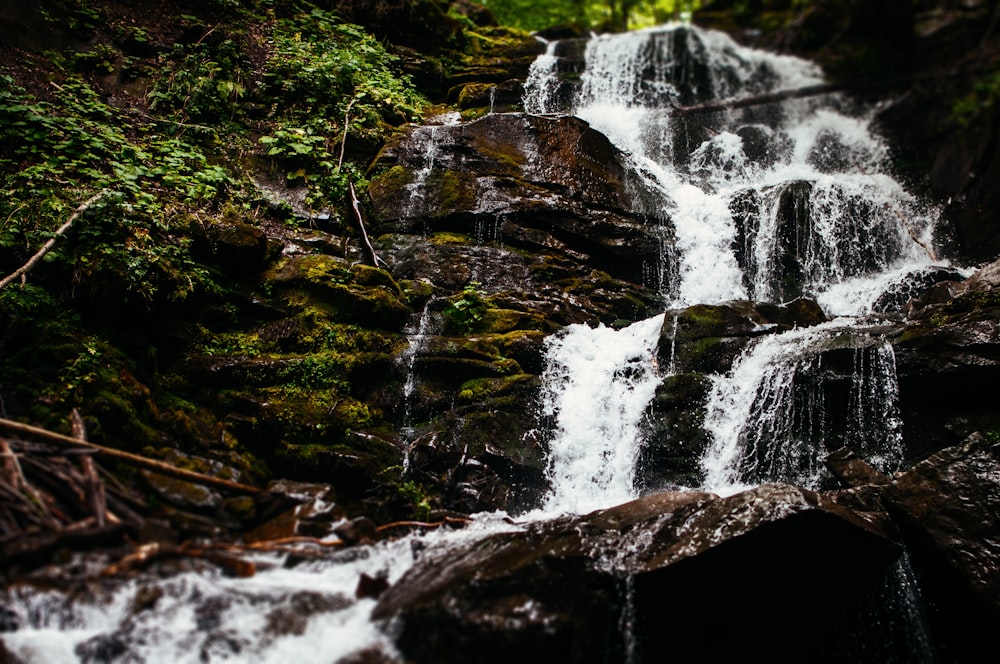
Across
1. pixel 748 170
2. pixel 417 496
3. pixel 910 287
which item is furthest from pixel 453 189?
pixel 910 287

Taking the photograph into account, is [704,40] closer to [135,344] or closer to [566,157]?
[566,157]

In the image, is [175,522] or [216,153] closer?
[175,522]

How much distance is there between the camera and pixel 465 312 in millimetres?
8289

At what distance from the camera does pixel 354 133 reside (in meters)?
10.7

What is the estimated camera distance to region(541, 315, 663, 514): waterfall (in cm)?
698

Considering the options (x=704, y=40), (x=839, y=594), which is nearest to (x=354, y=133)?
(x=839, y=594)

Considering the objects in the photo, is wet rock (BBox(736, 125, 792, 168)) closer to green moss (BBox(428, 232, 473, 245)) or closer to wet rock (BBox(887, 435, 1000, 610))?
green moss (BBox(428, 232, 473, 245))

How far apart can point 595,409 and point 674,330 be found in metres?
1.56

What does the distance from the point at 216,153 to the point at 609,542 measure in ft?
27.2

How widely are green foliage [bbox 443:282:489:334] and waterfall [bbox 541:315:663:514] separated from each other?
3.53ft

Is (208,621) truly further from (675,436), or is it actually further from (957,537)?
(957,537)

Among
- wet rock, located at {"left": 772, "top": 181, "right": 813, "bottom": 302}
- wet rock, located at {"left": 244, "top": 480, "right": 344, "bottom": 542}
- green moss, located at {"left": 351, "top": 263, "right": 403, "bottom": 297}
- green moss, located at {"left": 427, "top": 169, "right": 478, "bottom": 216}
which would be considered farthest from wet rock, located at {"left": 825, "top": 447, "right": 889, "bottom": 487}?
green moss, located at {"left": 427, "top": 169, "right": 478, "bottom": 216}

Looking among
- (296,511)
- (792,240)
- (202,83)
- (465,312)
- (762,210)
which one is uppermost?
(202,83)

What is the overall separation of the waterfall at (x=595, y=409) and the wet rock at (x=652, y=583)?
1773 millimetres
